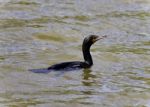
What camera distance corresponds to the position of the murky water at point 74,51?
11.8 m

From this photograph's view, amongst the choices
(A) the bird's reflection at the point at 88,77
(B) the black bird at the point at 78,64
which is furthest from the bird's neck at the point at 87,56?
(A) the bird's reflection at the point at 88,77

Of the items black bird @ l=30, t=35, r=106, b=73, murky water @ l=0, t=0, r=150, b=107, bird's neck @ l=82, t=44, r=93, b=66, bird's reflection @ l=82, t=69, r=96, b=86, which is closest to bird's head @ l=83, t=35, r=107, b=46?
black bird @ l=30, t=35, r=106, b=73

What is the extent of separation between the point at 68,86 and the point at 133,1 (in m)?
10.2

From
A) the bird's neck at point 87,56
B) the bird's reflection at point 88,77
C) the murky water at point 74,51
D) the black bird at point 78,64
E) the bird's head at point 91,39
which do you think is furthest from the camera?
the bird's head at point 91,39

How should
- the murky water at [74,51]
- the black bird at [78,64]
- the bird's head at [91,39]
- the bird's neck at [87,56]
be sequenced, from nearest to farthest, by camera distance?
1. the murky water at [74,51]
2. the black bird at [78,64]
3. the bird's neck at [87,56]
4. the bird's head at [91,39]

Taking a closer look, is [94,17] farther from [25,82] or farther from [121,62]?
[25,82]

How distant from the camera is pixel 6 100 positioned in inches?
447

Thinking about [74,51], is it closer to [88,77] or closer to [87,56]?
[87,56]

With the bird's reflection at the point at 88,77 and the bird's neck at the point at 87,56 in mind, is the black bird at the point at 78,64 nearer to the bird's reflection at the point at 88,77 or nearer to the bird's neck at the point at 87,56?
the bird's neck at the point at 87,56

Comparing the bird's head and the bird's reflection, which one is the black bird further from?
the bird's reflection

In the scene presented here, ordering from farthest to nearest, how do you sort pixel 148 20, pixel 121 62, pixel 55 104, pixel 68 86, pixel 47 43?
pixel 148 20
pixel 47 43
pixel 121 62
pixel 68 86
pixel 55 104

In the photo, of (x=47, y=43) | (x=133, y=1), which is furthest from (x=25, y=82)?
(x=133, y=1)

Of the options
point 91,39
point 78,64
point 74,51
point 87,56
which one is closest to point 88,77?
point 78,64

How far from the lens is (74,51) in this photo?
16141 millimetres
